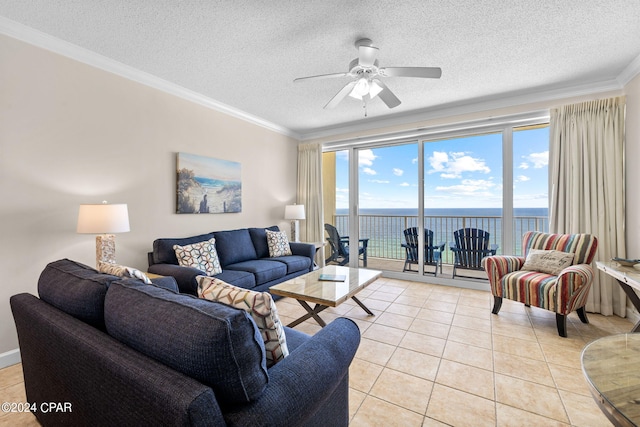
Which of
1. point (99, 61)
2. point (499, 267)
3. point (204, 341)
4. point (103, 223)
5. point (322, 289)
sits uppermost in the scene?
point (99, 61)

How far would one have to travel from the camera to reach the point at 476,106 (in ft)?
12.4

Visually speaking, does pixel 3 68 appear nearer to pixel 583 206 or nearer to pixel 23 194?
pixel 23 194

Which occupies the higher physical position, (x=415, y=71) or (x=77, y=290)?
(x=415, y=71)

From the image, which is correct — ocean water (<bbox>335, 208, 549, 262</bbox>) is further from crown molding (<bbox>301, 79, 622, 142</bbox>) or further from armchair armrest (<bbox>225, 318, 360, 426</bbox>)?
armchair armrest (<bbox>225, 318, 360, 426</bbox>)

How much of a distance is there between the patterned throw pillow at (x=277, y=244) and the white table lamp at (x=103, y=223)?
189cm

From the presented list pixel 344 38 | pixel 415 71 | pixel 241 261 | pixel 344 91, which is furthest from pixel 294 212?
pixel 415 71

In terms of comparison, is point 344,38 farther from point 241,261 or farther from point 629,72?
point 629,72

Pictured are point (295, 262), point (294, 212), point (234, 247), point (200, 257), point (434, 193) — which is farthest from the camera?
point (294, 212)

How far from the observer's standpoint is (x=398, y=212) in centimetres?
510

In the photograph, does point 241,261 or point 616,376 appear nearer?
point 616,376

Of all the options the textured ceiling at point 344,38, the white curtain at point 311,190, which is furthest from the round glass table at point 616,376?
the white curtain at point 311,190

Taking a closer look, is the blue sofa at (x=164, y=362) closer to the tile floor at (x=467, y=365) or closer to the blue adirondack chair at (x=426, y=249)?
the tile floor at (x=467, y=365)

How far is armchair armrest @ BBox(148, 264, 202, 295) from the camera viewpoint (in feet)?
8.21

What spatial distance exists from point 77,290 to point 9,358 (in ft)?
5.95
